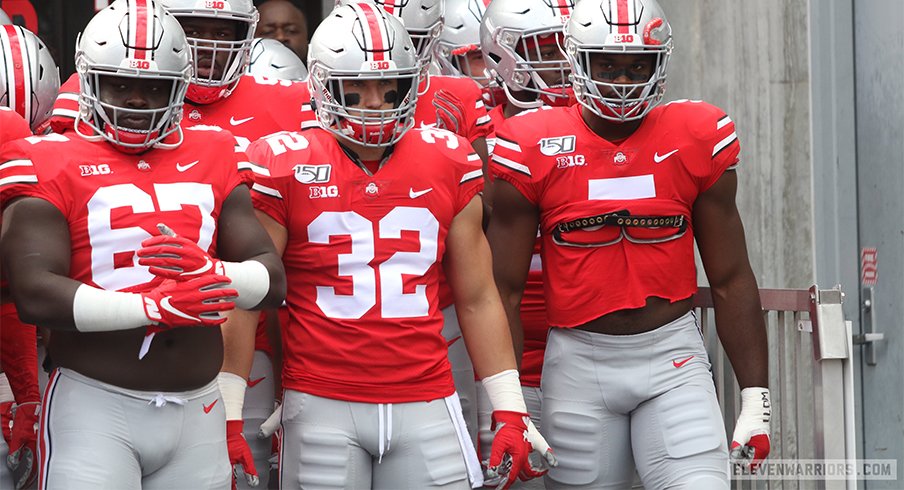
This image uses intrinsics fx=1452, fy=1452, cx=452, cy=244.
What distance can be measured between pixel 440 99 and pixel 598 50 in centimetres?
83

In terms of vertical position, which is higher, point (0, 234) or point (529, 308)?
point (0, 234)

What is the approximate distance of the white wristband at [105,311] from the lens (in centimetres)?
345

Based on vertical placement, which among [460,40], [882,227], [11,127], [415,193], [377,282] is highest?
[460,40]

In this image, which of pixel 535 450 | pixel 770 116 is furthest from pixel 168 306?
pixel 770 116

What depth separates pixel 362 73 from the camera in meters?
4.13

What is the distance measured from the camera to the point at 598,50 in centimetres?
443

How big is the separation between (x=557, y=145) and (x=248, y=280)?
123 centimetres

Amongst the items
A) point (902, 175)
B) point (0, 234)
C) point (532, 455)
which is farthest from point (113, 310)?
point (902, 175)

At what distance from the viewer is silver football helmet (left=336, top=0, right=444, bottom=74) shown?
202 inches

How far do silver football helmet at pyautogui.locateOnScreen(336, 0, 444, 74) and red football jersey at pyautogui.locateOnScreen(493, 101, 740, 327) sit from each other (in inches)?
32.4

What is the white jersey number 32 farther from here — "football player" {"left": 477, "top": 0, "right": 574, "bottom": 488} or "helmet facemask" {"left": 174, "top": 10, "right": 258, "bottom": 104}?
"helmet facemask" {"left": 174, "top": 10, "right": 258, "bottom": 104}

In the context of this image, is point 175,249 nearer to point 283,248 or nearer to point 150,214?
point 150,214

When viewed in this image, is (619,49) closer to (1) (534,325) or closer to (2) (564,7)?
(2) (564,7)

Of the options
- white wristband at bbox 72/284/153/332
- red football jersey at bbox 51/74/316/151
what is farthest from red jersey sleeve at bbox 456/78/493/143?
white wristband at bbox 72/284/153/332
